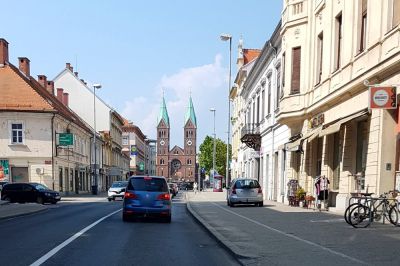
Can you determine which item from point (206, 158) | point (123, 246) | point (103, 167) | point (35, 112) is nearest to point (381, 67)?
point (123, 246)

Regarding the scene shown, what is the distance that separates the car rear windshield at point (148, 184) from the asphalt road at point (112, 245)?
175cm

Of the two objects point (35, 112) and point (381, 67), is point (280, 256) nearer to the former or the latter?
point (381, 67)

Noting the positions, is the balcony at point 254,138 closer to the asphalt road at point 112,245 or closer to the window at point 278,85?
the window at point 278,85

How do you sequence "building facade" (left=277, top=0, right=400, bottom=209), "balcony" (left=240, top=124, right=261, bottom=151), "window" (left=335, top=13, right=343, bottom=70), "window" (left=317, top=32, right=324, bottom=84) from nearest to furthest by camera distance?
1. "building facade" (left=277, top=0, right=400, bottom=209)
2. "window" (left=335, top=13, right=343, bottom=70)
3. "window" (left=317, top=32, right=324, bottom=84)
4. "balcony" (left=240, top=124, right=261, bottom=151)

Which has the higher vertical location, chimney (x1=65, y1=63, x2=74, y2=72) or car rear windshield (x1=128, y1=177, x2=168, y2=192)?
chimney (x1=65, y1=63, x2=74, y2=72)

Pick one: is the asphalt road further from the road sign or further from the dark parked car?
the road sign

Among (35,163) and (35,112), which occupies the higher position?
(35,112)

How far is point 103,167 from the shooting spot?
2849 inches

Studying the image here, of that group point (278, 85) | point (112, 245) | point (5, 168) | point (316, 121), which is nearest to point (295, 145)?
point (316, 121)

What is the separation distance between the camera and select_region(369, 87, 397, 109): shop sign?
13.4 meters

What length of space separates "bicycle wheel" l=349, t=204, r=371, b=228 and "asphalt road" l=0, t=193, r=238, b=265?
13.4 ft

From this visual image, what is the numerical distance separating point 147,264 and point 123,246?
7.45 feet

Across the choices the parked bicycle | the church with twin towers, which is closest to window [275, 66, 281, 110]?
the parked bicycle

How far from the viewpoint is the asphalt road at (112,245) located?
8617 mm
